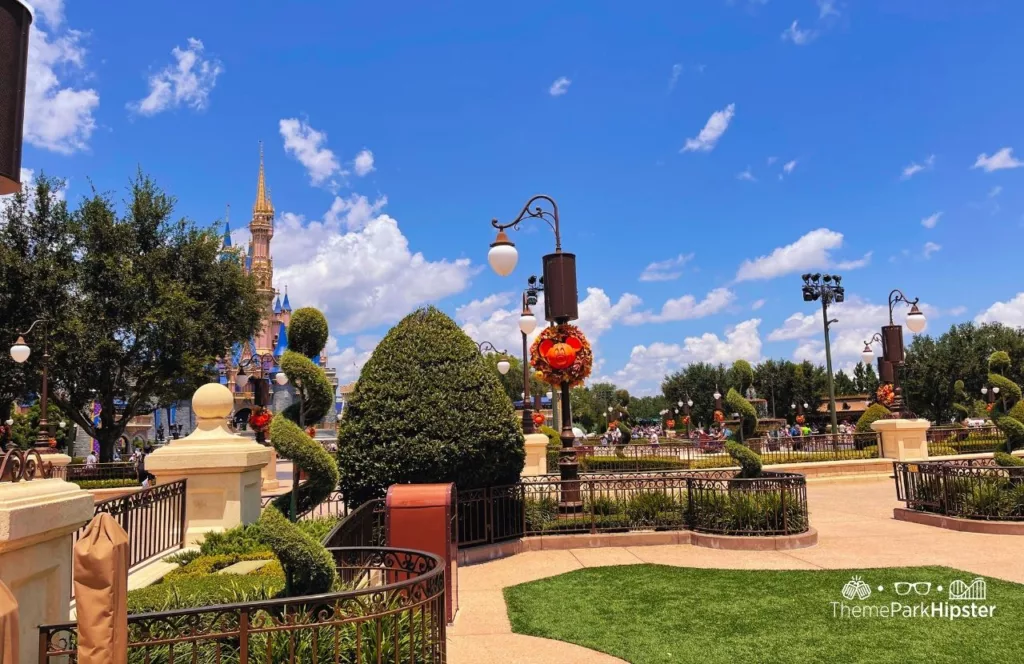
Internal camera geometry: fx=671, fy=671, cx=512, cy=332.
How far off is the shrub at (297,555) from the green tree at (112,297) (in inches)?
952

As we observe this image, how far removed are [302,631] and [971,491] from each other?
445 inches

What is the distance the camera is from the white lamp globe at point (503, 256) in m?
10.4

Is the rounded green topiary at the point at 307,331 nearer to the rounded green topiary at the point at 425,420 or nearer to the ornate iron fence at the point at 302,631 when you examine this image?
the rounded green topiary at the point at 425,420

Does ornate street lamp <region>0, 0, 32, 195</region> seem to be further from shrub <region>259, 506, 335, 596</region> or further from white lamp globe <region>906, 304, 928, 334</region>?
white lamp globe <region>906, 304, 928, 334</region>

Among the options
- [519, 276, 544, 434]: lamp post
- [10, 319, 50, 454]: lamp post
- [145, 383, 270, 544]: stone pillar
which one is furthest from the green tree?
[145, 383, 270, 544]: stone pillar

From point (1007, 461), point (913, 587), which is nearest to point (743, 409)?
point (1007, 461)

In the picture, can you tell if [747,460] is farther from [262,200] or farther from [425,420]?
[262,200]

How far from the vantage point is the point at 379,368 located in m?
10.0

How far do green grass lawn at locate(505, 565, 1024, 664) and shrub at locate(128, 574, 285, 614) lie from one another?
250cm

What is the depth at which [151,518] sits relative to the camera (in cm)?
795

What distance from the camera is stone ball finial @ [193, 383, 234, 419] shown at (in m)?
9.20

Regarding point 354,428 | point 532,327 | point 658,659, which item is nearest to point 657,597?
point 658,659

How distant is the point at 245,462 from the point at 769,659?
6665 mm

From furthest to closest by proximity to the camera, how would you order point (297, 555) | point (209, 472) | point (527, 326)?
point (527, 326)
point (209, 472)
point (297, 555)
